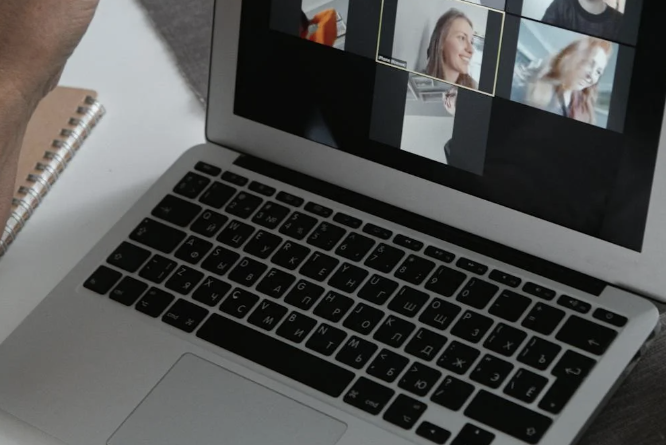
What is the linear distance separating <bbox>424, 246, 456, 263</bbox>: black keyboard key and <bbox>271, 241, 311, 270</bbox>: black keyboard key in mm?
77

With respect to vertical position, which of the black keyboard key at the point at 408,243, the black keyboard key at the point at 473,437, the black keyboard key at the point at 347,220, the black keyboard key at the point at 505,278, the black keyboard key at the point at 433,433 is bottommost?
the black keyboard key at the point at 433,433

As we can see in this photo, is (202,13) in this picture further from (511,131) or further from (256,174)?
(511,131)

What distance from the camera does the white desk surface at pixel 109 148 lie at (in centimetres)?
76

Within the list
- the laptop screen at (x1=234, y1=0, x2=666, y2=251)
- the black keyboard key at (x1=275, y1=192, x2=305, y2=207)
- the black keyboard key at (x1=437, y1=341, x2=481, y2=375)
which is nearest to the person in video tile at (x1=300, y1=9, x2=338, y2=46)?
the laptop screen at (x1=234, y1=0, x2=666, y2=251)

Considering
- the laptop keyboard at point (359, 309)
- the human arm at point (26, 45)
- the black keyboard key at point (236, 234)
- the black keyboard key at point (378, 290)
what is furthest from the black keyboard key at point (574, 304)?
the human arm at point (26, 45)

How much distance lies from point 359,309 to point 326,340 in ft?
0.09

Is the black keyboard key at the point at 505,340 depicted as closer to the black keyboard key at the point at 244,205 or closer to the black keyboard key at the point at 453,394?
the black keyboard key at the point at 453,394

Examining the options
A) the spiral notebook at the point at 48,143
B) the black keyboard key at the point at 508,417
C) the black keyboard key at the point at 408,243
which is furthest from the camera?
the spiral notebook at the point at 48,143

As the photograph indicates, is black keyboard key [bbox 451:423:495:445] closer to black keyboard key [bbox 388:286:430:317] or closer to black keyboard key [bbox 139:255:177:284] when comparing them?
black keyboard key [bbox 388:286:430:317]

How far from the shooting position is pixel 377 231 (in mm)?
693

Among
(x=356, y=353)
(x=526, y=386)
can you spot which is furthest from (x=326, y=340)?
(x=526, y=386)

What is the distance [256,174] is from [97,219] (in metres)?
0.13

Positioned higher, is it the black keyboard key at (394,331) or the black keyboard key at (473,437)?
the black keyboard key at (394,331)

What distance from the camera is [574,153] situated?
626mm
